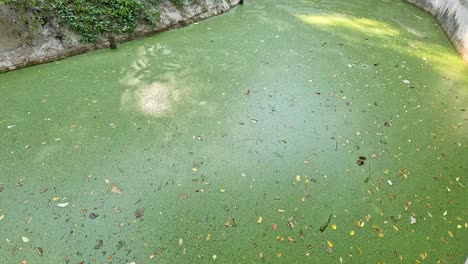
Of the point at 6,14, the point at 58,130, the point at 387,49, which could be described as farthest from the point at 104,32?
the point at 387,49

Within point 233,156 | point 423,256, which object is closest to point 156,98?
point 233,156

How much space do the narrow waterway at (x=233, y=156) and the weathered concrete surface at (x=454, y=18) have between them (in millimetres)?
724

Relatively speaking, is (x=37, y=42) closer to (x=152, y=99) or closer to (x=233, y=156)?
(x=152, y=99)

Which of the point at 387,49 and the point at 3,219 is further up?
the point at 387,49

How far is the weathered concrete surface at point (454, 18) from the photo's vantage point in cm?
490

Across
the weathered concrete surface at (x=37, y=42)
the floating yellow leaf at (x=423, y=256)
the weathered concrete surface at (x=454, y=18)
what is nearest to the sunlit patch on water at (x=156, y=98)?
the weathered concrete surface at (x=37, y=42)

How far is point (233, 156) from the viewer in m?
2.70

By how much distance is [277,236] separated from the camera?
211 cm

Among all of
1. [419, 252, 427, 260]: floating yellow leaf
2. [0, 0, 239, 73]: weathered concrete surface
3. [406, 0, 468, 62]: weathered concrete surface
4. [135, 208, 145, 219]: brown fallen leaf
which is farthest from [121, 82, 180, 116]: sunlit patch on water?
[406, 0, 468, 62]: weathered concrete surface

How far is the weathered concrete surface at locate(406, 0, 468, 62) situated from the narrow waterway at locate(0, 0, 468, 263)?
2.38 ft

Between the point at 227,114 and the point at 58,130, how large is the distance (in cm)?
158

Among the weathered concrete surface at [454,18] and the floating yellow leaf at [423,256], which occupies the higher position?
the weathered concrete surface at [454,18]

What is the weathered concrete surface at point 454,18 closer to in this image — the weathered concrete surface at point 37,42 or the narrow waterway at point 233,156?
the narrow waterway at point 233,156

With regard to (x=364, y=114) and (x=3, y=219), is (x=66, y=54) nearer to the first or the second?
(x=3, y=219)
